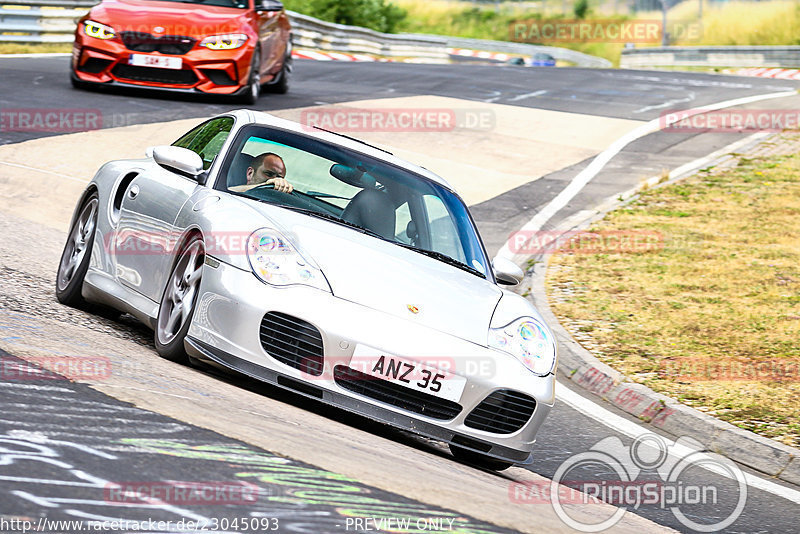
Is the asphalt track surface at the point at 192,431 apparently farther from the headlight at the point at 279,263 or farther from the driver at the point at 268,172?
the driver at the point at 268,172

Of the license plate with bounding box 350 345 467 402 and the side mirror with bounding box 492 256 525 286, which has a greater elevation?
the side mirror with bounding box 492 256 525 286

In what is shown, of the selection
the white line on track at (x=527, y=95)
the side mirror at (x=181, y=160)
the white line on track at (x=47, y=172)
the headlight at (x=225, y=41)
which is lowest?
the white line on track at (x=47, y=172)

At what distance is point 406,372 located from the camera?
5320 mm

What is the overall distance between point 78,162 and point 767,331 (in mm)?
7548

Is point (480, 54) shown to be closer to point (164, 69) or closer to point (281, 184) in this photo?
point (164, 69)

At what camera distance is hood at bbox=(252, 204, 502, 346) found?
217 inches

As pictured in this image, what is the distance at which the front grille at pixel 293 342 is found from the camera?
5.32 metres

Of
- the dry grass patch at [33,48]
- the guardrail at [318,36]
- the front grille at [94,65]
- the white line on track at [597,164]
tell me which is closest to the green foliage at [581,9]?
the guardrail at [318,36]

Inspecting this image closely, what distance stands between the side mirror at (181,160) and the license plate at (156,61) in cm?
1005

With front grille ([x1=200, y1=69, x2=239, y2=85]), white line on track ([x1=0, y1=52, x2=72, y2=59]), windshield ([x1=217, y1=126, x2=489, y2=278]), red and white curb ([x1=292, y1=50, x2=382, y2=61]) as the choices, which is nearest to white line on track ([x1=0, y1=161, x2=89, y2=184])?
front grille ([x1=200, y1=69, x2=239, y2=85])

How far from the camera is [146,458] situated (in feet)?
12.6

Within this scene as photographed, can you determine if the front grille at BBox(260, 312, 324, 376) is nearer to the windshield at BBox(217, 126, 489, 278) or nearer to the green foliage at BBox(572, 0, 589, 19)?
the windshield at BBox(217, 126, 489, 278)

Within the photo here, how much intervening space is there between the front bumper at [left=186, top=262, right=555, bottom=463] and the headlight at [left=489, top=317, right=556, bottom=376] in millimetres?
97

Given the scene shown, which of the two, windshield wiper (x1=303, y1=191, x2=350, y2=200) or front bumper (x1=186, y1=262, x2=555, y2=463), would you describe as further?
windshield wiper (x1=303, y1=191, x2=350, y2=200)
